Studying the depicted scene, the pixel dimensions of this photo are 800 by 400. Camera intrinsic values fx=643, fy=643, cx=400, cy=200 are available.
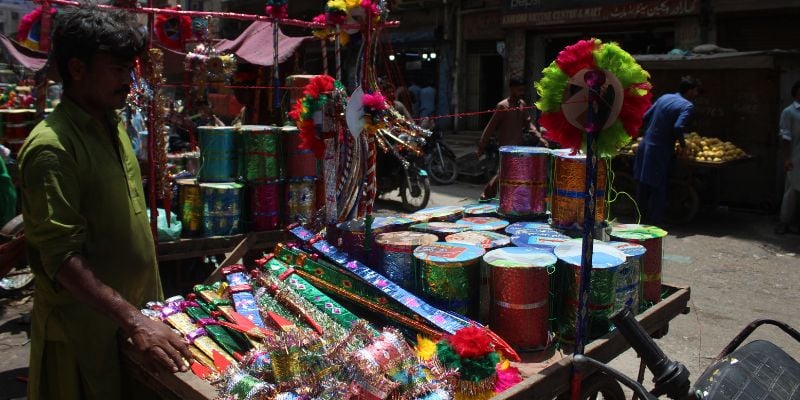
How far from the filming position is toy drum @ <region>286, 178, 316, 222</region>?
4.38 meters

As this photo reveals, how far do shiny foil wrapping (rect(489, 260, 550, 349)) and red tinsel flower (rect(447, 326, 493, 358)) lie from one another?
352 millimetres

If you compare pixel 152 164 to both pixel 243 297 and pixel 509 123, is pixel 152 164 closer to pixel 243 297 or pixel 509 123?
pixel 243 297

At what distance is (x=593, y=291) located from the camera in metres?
2.30

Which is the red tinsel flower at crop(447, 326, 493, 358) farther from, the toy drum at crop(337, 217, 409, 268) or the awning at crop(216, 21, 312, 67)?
the awning at crop(216, 21, 312, 67)

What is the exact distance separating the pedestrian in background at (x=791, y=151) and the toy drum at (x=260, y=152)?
5698 mm

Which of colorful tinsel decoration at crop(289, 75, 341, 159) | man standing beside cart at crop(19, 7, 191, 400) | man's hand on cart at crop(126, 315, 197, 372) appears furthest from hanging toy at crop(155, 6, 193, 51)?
man's hand on cart at crop(126, 315, 197, 372)

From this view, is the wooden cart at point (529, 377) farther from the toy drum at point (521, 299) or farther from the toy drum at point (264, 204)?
the toy drum at point (264, 204)

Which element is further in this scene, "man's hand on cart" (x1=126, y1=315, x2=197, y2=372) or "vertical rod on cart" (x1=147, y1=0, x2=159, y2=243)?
"vertical rod on cart" (x1=147, y1=0, x2=159, y2=243)

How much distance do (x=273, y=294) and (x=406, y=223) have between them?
0.74 meters

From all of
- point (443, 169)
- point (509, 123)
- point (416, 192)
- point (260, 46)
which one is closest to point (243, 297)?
point (509, 123)

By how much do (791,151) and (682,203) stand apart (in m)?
1.28

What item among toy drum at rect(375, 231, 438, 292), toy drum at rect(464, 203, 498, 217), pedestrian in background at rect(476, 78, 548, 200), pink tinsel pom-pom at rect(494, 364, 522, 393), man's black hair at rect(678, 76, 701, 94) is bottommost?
pink tinsel pom-pom at rect(494, 364, 522, 393)

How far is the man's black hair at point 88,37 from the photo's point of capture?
69.5 inches

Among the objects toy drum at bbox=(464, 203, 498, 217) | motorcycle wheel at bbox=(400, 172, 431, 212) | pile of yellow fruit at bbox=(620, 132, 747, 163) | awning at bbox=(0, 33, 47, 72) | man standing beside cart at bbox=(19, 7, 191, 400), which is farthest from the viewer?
awning at bbox=(0, 33, 47, 72)
